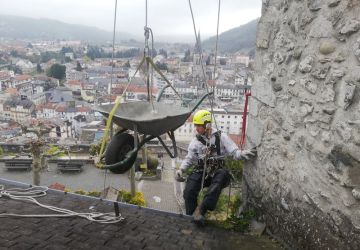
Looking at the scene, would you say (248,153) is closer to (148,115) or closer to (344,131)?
(148,115)

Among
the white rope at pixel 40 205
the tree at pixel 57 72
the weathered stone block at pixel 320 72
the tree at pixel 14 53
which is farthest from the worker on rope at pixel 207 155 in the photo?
the tree at pixel 14 53

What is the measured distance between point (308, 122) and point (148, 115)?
5.46 ft

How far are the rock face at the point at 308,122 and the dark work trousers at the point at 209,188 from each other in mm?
394

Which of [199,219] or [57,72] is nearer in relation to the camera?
[199,219]

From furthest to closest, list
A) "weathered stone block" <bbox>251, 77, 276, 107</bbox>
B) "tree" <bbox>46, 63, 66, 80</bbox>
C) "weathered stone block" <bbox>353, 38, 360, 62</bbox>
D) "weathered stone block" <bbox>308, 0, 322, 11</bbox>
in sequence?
"tree" <bbox>46, 63, 66, 80</bbox>, "weathered stone block" <bbox>251, 77, 276, 107</bbox>, "weathered stone block" <bbox>308, 0, 322, 11</bbox>, "weathered stone block" <bbox>353, 38, 360, 62</bbox>

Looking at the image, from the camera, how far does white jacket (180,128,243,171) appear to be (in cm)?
408

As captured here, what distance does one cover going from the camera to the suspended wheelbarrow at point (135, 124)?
351 centimetres

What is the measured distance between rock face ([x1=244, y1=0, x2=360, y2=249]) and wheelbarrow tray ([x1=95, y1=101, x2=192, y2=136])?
0.86 meters

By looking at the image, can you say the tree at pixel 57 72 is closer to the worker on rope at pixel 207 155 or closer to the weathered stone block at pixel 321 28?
the worker on rope at pixel 207 155

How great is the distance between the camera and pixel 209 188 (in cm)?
390

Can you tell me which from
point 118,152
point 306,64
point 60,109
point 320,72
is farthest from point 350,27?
point 60,109

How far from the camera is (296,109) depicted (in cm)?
324

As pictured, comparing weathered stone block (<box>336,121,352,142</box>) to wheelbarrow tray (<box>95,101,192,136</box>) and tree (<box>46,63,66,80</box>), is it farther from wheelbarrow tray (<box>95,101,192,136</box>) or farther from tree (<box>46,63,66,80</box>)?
tree (<box>46,63,66,80</box>)

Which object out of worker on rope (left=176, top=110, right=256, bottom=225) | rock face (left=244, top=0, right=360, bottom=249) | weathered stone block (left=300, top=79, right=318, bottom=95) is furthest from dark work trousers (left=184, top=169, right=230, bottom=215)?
weathered stone block (left=300, top=79, right=318, bottom=95)
